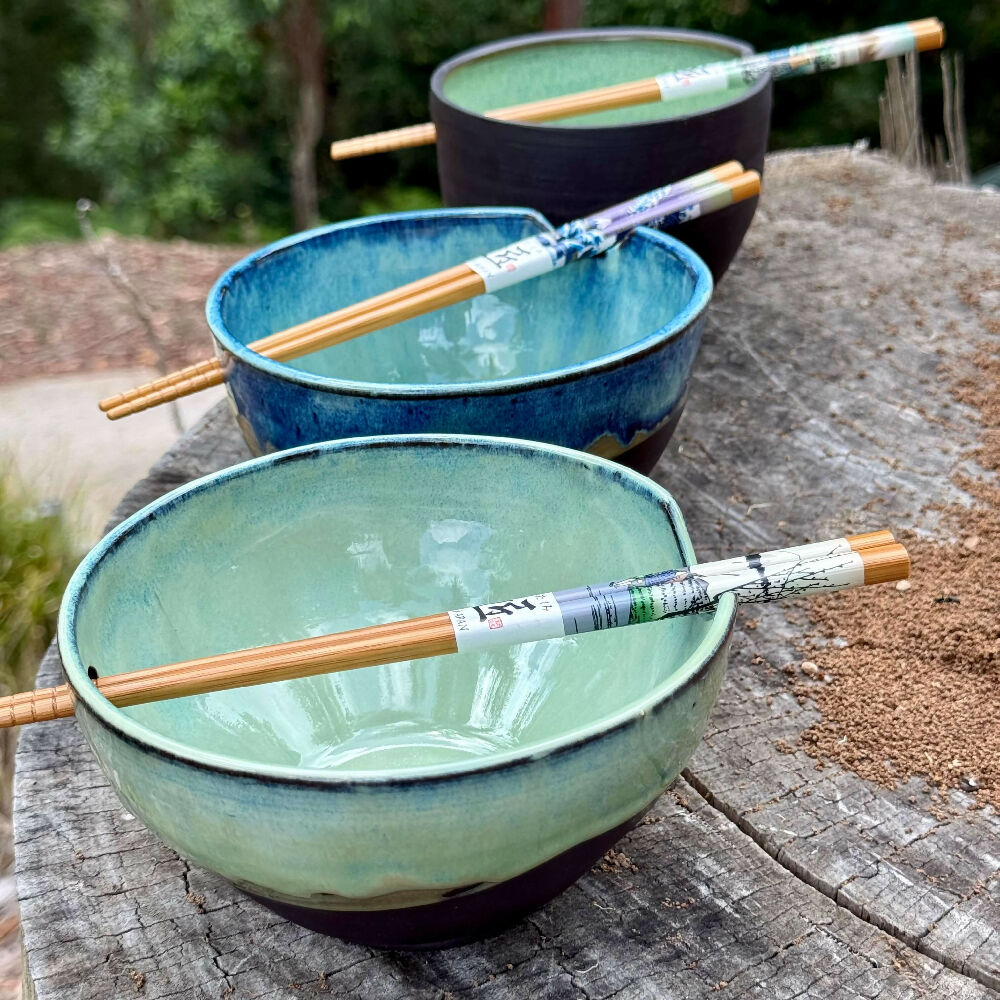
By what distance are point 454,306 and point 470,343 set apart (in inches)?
1.8

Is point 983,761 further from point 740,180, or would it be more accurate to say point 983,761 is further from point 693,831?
point 740,180

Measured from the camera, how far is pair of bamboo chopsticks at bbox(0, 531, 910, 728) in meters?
0.73

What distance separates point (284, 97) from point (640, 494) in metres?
4.85

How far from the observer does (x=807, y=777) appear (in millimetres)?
928

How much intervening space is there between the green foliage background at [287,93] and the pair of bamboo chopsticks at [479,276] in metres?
3.53

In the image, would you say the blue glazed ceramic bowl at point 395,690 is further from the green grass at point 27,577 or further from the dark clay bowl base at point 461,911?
the green grass at point 27,577

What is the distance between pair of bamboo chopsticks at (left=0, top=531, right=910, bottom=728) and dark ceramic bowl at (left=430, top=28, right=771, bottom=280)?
0.75 metres

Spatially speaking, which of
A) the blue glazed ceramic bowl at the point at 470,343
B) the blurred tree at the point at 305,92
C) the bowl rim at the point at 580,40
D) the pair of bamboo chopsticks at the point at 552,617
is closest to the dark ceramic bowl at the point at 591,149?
the bowl rim at the point at 580,40

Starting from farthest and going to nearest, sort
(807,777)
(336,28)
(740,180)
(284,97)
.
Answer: (284,97) → (336,28) → (740,180) → (807,777)

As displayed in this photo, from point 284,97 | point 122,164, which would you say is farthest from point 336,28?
point 122,164

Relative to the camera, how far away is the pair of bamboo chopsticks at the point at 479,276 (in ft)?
3.63

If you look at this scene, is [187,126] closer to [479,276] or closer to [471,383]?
[479,276]

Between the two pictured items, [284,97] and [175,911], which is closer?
[175,911]

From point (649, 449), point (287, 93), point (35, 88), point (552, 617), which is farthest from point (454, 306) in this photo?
point (35, 88)
